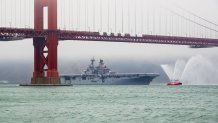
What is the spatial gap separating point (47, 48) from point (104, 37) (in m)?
7.96

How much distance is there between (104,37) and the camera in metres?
90.8

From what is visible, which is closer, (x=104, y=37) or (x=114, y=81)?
(x=104, y=37)

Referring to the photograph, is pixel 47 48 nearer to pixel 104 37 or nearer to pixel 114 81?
pixel 104 37

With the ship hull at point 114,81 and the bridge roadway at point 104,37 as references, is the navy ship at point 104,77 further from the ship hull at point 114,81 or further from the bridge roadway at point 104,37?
the bridge roadway at point 104,37

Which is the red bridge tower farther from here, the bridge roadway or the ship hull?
the ship hull

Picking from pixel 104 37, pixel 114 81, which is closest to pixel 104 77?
pixel 114 81

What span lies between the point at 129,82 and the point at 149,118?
9447 cm

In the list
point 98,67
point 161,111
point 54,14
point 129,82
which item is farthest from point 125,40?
point 161,111

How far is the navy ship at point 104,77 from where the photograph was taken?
417ft

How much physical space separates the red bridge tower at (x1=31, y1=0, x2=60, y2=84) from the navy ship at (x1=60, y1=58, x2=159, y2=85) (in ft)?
121

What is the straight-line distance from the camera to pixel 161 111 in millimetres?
36344

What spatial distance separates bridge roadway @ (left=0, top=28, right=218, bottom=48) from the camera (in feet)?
283

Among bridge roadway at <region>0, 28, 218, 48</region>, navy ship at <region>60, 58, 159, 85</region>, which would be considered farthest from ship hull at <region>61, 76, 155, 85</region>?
bridge roadway at <region>0, 28, 218, 48</region>

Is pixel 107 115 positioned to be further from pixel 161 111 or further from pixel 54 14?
pixel 54 14
